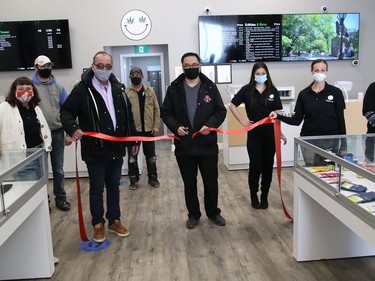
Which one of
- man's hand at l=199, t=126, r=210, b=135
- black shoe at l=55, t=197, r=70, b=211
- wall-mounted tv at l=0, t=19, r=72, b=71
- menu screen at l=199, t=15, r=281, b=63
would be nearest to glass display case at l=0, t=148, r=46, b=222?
man's hand at l=199, t=126, r=210, b=135

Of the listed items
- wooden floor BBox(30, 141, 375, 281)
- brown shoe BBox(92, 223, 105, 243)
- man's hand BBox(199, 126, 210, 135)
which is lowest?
wooden floor BBox(30, 141, 375, 281)

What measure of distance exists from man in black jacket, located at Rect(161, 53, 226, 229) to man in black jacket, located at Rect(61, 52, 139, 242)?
0.42m

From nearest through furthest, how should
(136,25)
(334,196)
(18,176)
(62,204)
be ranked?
(334,196), (18,176), (62,204), (136,25)

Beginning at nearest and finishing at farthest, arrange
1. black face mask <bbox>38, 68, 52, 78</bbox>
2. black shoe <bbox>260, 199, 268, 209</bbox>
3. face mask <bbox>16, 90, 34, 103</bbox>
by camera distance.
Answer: face mask <bbox>16, 90, 34, 103</bbox> < black face mask <bbox>38, 68, 52, 78</bbox> < black shoe <bbox>260, 199, 268, 209</bbox>

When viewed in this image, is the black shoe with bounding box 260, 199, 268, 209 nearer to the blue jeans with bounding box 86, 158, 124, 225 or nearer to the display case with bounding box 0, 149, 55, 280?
the blue jeans with bounding box 86, 158, 124, 225

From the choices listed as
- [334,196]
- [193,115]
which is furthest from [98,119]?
[334,196]

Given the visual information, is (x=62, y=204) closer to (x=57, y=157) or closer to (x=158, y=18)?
(x=57, y=157)

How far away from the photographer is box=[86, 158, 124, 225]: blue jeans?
127 inches

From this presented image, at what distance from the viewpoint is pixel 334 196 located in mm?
2355

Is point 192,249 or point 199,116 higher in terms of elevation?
point 199,116

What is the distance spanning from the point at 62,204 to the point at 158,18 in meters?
4.06

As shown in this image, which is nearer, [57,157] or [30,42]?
[57,157]

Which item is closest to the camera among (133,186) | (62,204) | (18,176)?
(18,176)

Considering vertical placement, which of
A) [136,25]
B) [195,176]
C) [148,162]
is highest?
[136,25]
